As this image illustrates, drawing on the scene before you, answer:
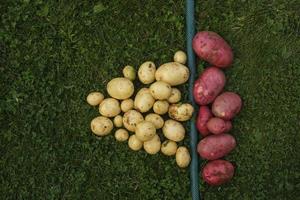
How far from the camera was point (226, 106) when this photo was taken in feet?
13.4

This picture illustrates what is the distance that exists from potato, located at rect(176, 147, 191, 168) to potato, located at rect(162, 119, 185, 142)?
0.32 feet

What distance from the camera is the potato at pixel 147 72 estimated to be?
416 cm

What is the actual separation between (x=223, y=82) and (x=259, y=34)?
65 centimetres

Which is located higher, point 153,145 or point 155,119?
point 155,119

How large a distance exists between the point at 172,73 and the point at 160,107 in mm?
321

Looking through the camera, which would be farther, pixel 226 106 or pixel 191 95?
pixel 191 95

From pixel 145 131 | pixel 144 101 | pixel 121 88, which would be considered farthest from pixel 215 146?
pixel 121 88

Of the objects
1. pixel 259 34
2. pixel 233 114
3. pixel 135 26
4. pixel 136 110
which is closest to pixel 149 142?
pixel 136 110

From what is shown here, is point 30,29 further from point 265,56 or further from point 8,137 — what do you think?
point 265,56

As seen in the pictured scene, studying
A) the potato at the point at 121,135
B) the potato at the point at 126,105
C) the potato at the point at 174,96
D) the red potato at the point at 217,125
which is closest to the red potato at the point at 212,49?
the potato at the point at 174,96

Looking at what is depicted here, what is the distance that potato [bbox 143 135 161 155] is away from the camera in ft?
13.5

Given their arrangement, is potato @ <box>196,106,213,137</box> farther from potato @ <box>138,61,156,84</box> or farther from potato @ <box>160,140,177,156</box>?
potato @ <box>138,61,156,84</box>

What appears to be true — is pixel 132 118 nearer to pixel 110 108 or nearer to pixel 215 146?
pixel 110 108

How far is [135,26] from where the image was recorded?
14.5 feet
